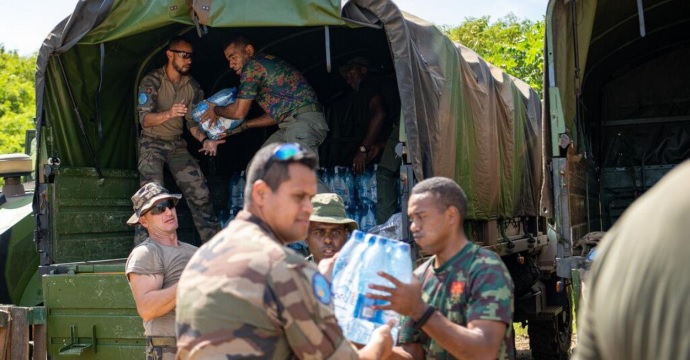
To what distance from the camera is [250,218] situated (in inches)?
118

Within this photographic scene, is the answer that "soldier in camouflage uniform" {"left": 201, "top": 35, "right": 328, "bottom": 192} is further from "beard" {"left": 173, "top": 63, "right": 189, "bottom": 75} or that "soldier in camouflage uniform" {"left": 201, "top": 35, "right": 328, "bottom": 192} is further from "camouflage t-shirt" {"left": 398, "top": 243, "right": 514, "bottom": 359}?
"camouflage t-shirt" {"left": 398, "top": 243, "right": 514, "bottom": 359}

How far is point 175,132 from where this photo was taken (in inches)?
299

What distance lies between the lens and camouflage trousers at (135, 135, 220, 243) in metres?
7.46

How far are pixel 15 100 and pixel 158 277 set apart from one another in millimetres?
21025

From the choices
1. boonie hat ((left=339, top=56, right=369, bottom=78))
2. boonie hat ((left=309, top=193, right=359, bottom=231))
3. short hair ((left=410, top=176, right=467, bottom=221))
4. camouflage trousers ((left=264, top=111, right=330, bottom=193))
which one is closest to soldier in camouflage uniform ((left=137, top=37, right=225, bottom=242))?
camouflage trousers ((left=264, top=111, right=330, bottom=193))

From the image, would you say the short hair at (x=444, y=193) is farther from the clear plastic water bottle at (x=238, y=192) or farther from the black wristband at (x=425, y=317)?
the clear plastic water bottle at (x=238, y=192)

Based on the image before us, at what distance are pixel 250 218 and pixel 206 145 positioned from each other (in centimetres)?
446

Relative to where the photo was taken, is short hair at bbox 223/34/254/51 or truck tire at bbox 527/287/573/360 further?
truck tire at bbox 527/287/573/360

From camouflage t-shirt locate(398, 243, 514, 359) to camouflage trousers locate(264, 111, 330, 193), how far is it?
12.1 feet

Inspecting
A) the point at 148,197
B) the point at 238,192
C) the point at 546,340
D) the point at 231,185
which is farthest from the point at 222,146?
the point at 546,340

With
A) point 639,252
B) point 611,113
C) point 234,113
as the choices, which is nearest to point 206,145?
point 234,113

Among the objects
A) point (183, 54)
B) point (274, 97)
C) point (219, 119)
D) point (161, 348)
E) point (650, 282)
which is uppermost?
point (183, 54)

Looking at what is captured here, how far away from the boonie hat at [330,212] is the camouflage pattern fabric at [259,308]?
2282 millimetres

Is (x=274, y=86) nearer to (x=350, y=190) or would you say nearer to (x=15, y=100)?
(x=350, y=190)
